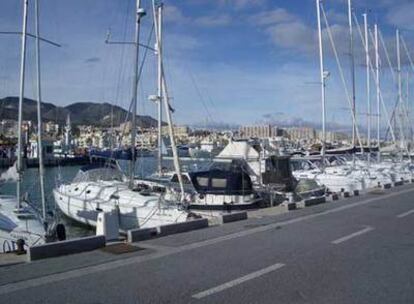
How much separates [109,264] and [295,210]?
1106 cm

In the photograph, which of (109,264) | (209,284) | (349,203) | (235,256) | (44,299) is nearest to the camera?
(44,299)

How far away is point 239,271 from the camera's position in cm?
916

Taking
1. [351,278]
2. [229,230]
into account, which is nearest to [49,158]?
[229,230]

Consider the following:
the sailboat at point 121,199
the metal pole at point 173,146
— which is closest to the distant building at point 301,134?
the sailboat at point 121,199

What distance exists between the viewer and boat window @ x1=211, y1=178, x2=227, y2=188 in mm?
25031

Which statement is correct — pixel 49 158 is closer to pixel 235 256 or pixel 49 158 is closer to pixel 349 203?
pixel 349 203

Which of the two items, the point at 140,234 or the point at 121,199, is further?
the point at 121,199

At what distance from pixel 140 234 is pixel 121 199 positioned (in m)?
11.9

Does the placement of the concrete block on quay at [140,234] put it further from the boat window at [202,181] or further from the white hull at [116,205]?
the boat window at [202,181]

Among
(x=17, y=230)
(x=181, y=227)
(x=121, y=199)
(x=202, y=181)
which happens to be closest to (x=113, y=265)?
(x=181, y=227)

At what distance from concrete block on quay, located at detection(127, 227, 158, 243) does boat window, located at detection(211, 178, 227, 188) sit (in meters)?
12.0

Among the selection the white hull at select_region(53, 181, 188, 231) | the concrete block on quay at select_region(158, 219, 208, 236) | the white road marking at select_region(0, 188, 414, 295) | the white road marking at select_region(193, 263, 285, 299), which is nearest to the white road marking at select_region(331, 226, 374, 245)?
the white road marking at select_region(0, 188, 414, 295)

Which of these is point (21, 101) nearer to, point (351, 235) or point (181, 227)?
point (181, 227)

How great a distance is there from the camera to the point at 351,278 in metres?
8.55
